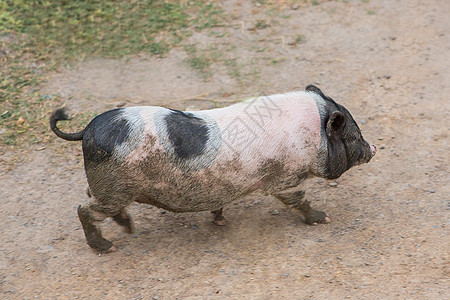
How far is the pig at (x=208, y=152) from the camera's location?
383 centimetres

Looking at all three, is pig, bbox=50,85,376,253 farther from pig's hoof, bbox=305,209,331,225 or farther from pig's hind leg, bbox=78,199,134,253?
pig's hoof, bbox=305,209,331,225

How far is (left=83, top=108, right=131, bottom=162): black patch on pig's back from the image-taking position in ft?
12.5

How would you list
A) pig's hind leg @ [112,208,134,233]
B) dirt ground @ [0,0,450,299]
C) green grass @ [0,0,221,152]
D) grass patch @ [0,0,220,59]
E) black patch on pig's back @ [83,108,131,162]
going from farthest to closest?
grass patch @ [0,0,220,59], green grass @ [0,0,221,152], pig's hind leg @ [112,208,134,233], dirt ground @ [0,0,450,299], black patch on pig's back @ [83,108,131,162]

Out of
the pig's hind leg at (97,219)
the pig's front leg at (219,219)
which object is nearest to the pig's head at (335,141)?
the pig's front leg at (219,219)

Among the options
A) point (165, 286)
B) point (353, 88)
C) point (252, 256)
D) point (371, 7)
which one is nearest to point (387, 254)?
point (252, 256)

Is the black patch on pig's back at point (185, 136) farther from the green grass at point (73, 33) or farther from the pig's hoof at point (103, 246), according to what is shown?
the green grass at point (73, 33)

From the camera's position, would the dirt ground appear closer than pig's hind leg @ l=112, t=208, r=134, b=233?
Yes

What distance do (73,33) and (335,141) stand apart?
4.41 m

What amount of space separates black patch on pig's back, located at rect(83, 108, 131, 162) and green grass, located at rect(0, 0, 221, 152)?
243cm

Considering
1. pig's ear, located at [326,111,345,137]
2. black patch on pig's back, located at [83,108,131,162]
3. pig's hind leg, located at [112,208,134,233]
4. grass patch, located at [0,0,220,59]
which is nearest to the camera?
black patch on pig's back, located at [83,108,131,162]

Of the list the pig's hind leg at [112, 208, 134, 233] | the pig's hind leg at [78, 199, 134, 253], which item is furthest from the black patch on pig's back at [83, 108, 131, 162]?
the pig's hind leg at [112, 208, 134, 233]

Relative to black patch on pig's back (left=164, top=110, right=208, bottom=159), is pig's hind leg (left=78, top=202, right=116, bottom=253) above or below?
below

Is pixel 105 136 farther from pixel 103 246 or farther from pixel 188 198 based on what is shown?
pixel 103 246

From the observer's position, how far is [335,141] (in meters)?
4.20
